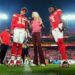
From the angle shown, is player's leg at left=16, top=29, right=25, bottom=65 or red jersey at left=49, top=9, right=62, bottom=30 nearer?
red jersey at left=49, top=9, right=62, bottom=30

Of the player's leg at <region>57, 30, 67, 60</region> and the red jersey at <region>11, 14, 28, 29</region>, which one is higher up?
the red jersey at <region>11, 14, 28, 29</region>

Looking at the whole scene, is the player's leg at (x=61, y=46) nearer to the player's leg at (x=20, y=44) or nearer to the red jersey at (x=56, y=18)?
the red jersey at (x=56, y=18)

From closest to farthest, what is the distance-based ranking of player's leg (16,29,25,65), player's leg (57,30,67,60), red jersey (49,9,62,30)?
player's leg (57,30,67,60) → red jersey (49,9,62,30) → player's leg (16,29,25,65)

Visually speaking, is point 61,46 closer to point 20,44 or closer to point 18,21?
point 20,44

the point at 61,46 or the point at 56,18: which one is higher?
the point at 56,18

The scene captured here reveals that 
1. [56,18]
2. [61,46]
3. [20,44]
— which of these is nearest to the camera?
[61,46]

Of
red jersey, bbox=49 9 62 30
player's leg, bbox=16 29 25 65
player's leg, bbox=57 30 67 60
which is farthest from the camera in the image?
player's leg, bbox=16 29 25 65

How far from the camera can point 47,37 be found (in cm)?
890

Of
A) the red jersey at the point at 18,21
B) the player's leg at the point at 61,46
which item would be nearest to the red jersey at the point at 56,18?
the player's leg at the point at 61,46

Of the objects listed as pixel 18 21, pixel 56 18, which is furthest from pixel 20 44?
pixel 56 18

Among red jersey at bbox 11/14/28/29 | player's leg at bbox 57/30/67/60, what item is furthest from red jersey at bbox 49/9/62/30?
red jersey at bbox 11/14/28/29

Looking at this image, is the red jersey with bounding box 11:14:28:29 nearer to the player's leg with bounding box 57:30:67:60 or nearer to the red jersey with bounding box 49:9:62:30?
the red jersey with bounding box 49:9:62:30

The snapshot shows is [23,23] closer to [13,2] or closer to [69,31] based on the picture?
[13,2]

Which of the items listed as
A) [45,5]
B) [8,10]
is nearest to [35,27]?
[45,5]
